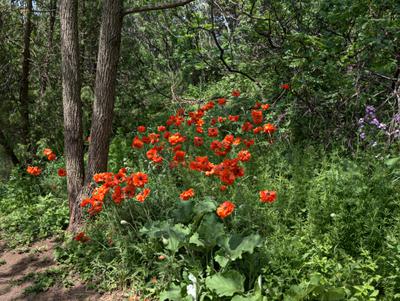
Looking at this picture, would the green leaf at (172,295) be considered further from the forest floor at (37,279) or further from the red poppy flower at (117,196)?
the red poppy flower at (117,196)

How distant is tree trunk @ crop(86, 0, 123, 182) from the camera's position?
412 centimetres

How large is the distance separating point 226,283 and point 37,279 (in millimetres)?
2093

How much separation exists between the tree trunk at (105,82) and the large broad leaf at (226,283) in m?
2.14

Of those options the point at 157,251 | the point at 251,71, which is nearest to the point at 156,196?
the point at 157,251

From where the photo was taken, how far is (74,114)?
4.50 meters

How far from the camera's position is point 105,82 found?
167 inches

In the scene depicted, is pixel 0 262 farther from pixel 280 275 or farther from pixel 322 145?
pixel 322 145

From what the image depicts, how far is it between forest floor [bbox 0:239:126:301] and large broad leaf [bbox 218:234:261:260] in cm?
110

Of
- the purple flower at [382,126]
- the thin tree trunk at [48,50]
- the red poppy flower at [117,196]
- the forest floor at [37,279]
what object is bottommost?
the forest floor at [37,279]

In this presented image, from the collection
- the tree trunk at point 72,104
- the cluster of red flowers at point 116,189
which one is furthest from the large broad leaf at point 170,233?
the tree trunk at point 72,104

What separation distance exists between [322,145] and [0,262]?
3.70 m

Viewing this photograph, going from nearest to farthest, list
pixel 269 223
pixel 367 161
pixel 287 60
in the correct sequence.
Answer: pixel 269 223, pixel 367 161, pixel 287 60

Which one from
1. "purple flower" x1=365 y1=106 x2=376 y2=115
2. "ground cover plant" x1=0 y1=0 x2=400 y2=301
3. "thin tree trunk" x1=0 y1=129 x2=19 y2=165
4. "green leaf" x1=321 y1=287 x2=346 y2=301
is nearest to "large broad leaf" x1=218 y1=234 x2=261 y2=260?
"ground cover plant" x1=0 y1=0 x2=400 y2=301

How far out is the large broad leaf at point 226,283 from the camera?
2.64 metres
